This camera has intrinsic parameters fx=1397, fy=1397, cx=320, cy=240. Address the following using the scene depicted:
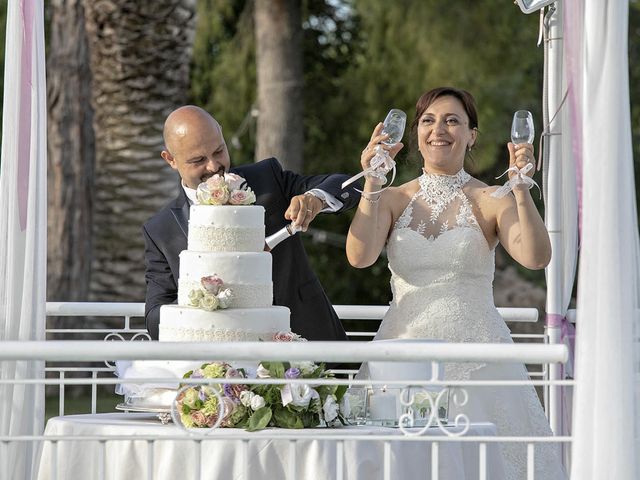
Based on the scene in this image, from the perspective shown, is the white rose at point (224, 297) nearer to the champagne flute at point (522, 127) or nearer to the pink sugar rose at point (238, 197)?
the pink sugar rose at point (238, 197)

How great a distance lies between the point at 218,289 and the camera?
4.68m

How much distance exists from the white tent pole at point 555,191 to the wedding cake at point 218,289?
69.8 inches

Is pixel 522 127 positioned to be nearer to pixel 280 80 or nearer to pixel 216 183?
pixel 216 183

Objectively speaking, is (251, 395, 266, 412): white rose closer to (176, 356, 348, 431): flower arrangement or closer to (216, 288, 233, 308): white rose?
(176, 356, 348, 431): flower arrangement

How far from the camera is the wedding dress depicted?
17.9ft

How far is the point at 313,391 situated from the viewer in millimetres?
4371

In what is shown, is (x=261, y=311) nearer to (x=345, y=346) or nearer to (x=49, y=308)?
(x=345, y=346)

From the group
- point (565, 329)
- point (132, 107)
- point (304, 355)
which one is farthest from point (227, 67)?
point (304, 355)

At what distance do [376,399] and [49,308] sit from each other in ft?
7.47

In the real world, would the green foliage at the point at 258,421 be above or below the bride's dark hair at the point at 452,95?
below

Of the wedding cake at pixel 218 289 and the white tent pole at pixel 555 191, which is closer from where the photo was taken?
the wedding cake at pixel 218 289

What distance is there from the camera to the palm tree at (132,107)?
37.1ft

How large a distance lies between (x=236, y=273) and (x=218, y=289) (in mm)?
95

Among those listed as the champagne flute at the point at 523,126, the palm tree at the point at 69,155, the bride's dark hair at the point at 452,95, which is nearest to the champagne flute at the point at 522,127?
the champagne flute at the point at 523,126
